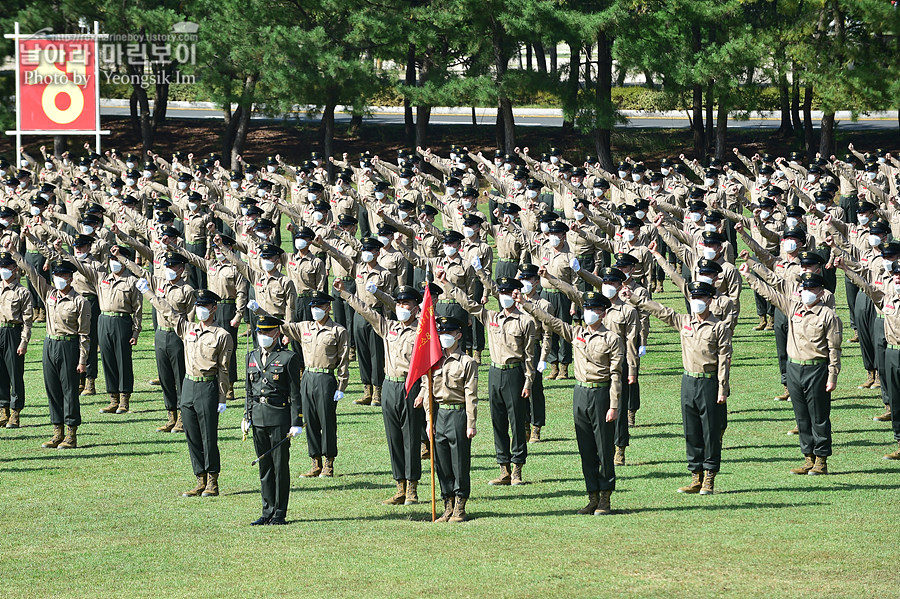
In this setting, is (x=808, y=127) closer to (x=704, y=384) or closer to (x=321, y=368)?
→ (x=704, y=384)

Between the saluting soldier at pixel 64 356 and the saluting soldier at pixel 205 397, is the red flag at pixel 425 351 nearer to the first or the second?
the saluting soldier at pixel 205 397

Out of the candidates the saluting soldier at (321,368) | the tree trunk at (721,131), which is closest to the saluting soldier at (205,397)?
the saluting soldier at (321,368)

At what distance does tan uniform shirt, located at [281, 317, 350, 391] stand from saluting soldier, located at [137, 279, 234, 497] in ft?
2.63

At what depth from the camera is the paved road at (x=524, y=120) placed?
171 ft

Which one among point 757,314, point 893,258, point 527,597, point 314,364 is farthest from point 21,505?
point 757,314

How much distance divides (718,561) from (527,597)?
6.34 ft

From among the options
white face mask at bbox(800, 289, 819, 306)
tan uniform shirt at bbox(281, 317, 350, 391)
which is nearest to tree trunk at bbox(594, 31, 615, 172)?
white face mask at bbox(800, 289, 819, 306)

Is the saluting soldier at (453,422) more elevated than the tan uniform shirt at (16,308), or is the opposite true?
the tan uniform shirt at (16,308)

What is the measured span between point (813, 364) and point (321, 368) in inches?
218

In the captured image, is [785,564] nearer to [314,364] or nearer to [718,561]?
[718,561]

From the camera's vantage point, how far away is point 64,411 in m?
16.9

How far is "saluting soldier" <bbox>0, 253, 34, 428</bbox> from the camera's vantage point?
17.6m

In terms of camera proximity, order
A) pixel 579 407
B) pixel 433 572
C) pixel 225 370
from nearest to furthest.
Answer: pixel 433 572 → pixel 579 407 → pixel 225 370

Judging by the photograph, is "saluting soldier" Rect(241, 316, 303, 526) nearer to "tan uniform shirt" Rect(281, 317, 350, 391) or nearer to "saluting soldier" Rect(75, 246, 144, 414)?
"tan uniform shirt" Rect(281, 317, 350, 391)
